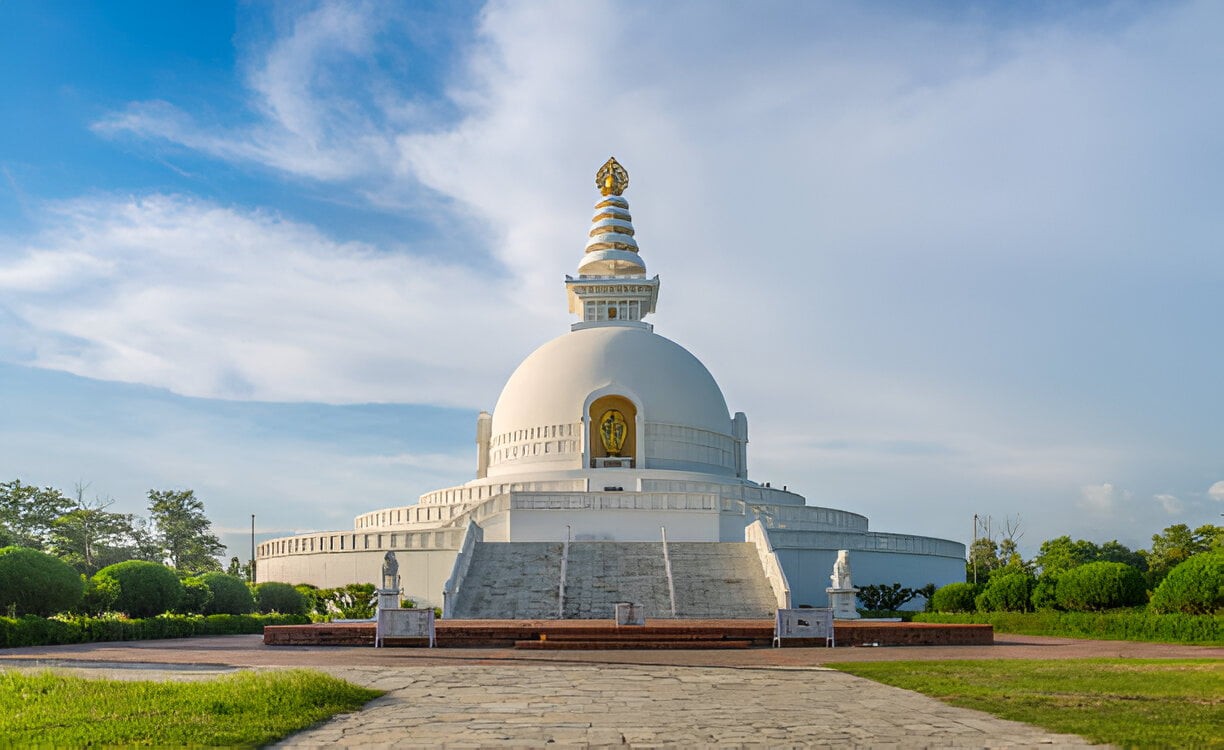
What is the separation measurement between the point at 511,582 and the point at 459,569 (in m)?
1.38

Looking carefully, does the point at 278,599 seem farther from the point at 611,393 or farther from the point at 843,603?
the point at 843,603

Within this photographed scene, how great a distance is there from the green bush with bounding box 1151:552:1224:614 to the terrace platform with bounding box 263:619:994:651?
3.49 m

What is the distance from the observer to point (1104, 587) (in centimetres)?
2375

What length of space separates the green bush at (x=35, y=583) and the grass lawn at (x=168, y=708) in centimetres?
1194

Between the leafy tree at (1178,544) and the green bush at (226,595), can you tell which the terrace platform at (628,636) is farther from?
the leafy tree at (1178,544)

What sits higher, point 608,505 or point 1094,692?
point 608,505

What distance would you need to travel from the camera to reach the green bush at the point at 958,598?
94.2ft

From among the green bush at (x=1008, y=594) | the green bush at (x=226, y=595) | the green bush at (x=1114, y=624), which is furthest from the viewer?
the green bush at (x=226, y=595)

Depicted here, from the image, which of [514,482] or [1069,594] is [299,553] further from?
[1069,594]

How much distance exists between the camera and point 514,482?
3897 cm

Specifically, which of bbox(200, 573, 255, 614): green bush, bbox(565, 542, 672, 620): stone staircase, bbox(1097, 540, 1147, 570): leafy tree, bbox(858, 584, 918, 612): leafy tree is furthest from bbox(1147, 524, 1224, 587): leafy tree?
bbox(200, 573, 255, 614): green bush

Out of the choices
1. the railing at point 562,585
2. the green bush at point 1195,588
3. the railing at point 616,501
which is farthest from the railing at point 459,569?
the green bush at point 1195,588

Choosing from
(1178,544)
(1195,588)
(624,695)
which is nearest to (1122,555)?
(1178,544)

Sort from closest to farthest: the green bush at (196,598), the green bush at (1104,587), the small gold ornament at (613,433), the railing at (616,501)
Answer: the green bush at (1104,587) < the green bush at (196,598) < the railing at (616,501) < the small gold ornament at (613,433)
